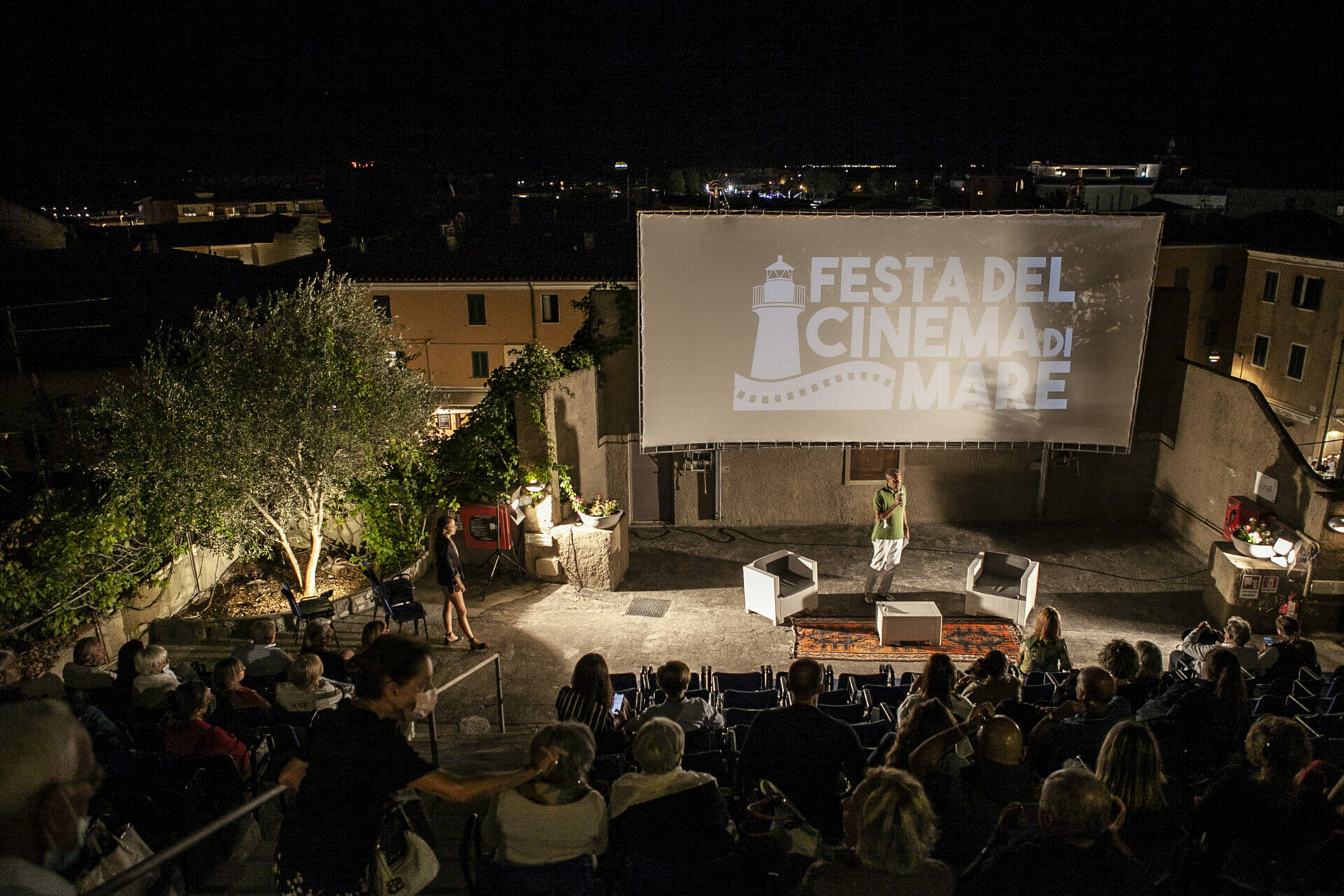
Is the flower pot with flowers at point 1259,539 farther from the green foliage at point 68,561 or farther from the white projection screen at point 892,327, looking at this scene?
the green foliage at point 68,561

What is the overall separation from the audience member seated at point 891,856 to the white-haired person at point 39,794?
2.22m

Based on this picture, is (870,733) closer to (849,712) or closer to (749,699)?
(849,712)

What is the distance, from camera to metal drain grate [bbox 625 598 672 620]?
10.6 metres

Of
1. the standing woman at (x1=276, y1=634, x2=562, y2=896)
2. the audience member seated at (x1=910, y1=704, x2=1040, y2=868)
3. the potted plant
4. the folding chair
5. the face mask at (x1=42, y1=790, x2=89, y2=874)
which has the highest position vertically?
the face mask at (x1=42, y1=790, x2=89, y2=874)

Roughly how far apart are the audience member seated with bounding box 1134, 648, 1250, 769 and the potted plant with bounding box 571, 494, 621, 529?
7087mm

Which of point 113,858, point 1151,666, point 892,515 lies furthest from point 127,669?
point 892,515

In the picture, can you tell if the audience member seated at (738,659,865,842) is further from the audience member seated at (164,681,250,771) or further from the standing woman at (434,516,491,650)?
the standing woman at (434,516,491,650)

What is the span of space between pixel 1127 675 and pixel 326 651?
19.7 ft

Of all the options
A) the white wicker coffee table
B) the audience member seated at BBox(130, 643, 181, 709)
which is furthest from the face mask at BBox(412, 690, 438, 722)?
the white wicker coffee table

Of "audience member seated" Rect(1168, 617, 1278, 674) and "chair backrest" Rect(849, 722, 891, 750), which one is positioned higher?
"chair backrest" Rect(849, 722, 891, 750)

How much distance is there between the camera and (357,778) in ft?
8.83

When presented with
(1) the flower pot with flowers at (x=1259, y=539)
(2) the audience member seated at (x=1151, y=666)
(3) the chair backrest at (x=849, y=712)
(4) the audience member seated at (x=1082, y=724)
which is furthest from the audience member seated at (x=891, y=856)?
(1) the flower pot with flowers at (x=1259, y=539)

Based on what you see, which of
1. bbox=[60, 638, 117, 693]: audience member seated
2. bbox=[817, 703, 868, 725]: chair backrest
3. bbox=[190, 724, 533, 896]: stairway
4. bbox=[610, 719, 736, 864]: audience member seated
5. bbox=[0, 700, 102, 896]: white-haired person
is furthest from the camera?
bbox=[60, 638, 117, 693]: audience member seated

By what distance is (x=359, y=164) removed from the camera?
74.2 metres
